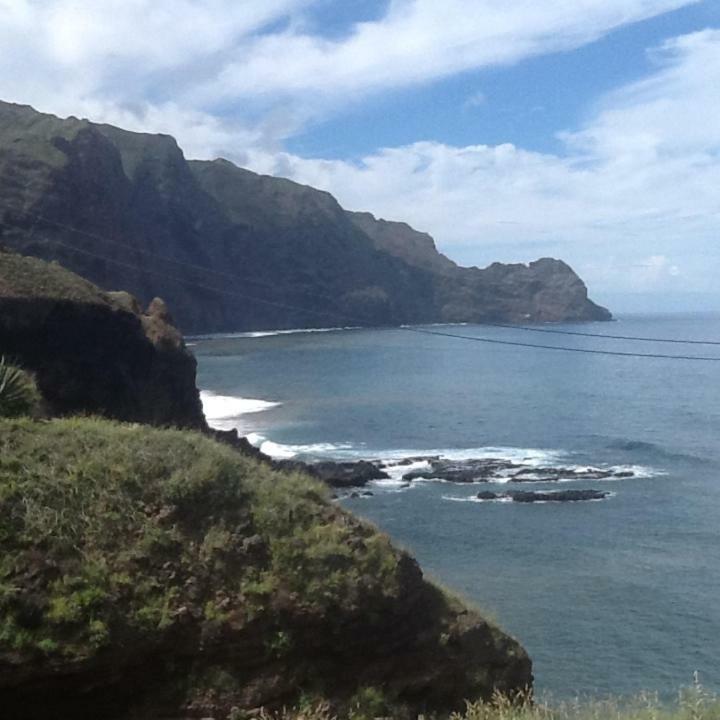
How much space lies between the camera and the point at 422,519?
37.6m

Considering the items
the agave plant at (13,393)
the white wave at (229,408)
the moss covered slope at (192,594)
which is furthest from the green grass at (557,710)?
the white wave at (229,408)

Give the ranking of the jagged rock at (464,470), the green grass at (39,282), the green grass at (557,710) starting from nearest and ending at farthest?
the green grass at (557,710), the green grass at (39,282), the jagged rock at (464,470)

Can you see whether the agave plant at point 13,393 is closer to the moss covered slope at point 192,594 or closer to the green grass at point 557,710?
the moss covered slope at point 192,594

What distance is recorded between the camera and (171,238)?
539ft

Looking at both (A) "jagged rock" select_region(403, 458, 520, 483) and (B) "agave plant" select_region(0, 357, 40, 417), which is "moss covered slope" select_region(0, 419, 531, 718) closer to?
(B) "agave plant" select_region(0, 357, 40, 417)

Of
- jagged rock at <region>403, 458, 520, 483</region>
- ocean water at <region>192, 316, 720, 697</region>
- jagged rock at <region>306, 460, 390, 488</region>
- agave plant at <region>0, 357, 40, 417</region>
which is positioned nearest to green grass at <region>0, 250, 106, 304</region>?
ocean water at <region>192, 316, 720, 697</region>

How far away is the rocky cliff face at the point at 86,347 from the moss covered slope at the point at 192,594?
14716 mm

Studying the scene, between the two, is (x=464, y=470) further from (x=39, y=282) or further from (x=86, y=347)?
(x=39, y=282)

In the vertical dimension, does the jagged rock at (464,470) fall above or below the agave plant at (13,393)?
below

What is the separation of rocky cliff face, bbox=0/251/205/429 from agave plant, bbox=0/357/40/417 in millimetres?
11538

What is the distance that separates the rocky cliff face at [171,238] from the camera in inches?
4934

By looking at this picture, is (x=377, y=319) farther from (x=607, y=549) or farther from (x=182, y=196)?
(x=607, y=549)

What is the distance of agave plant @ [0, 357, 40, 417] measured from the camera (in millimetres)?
12312

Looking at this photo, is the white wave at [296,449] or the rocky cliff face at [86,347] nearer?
the rocky cliff face at [86,347]
